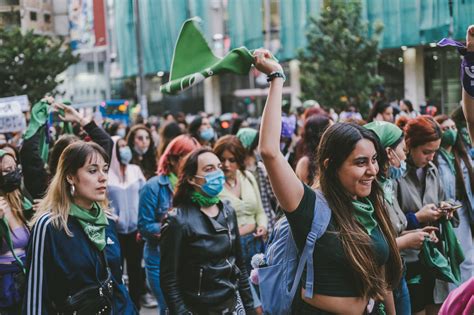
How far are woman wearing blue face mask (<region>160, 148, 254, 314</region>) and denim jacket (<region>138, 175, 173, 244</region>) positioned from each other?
1372mm

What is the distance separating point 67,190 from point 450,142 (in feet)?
12.3

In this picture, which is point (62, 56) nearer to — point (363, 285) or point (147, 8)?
point (147, 8)

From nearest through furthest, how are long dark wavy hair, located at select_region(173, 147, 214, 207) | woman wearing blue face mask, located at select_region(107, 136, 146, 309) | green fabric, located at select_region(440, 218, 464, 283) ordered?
1. long dark wavy hair, located at select_region(173, 147, 214, 207)
2. green fabric, located at select_region(440, 218, 464, 283)
3. woman wearing blue face mask, located at select_region(107, 136, 146, 309)

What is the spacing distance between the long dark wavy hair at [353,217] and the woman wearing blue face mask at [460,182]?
267 centimetres

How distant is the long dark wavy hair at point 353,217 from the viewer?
10.5ft

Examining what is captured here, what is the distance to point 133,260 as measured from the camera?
7.84 meters

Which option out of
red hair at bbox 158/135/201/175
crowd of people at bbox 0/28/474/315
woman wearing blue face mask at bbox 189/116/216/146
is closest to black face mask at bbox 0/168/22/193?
crowd of people at bbox 0/28/474/315

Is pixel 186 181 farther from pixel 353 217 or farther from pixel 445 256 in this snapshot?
pixel 445 256

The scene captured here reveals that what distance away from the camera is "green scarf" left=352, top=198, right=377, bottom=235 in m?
3.34

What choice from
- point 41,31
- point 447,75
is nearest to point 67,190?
point 41,31

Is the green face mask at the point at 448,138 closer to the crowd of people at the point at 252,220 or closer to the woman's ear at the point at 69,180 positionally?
the crowd of people at the point at 252,220

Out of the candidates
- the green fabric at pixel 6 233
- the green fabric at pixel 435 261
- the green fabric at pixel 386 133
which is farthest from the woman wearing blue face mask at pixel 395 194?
the green fabric at pixel 6 233

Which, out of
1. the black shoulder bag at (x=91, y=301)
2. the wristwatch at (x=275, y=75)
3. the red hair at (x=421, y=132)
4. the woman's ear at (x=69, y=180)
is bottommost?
the black shoulder bag at (x=91, y=301)

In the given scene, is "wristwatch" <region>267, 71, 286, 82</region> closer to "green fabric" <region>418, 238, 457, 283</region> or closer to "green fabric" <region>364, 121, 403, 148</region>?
"green fabric" <region>364, 121, 403, 148</region>
